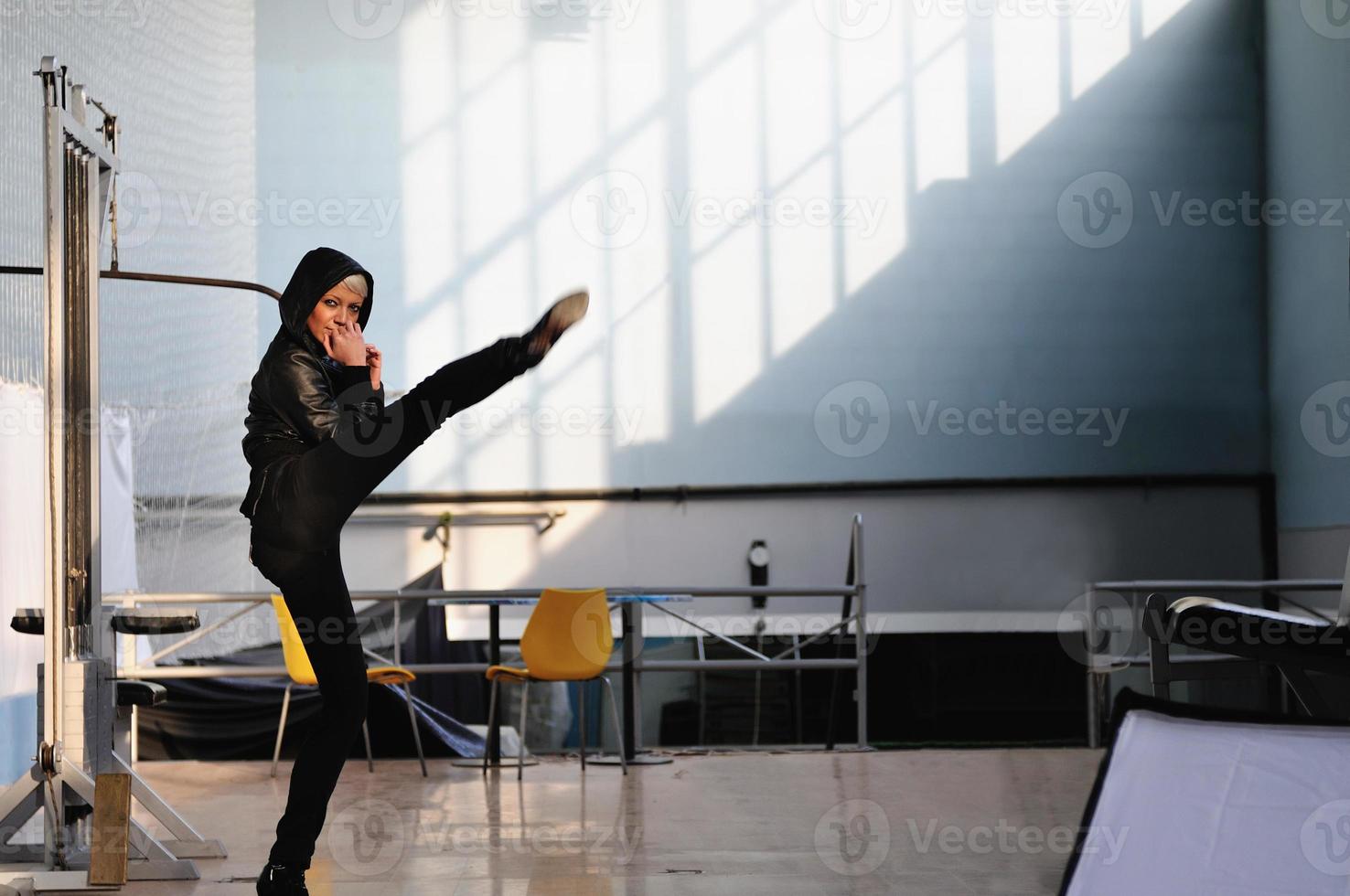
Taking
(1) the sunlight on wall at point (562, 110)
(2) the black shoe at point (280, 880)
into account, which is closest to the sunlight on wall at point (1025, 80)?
(1) the sunlight on wall at point (562, 110)

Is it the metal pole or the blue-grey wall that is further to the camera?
the blue-grey wall

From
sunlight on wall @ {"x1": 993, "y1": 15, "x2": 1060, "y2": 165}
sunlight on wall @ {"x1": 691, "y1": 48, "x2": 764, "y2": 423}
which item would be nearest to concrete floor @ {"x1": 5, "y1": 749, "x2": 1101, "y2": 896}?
sunlight on wall @ {"x1": 691, "y1": 48, "x2": 764, "y2": 423}

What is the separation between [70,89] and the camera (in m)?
3.31

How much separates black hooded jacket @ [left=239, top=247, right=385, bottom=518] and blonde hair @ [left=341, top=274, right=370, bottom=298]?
1 centimetres

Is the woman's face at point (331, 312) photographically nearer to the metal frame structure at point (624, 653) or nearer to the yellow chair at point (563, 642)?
the yellow chair at point (563, 642)

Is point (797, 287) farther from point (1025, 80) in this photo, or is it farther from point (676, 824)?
point (676, 824)

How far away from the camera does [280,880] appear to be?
2.33 metres

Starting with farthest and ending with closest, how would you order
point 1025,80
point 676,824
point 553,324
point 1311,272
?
point 1025,80, point 1311,272, point 676,824, point 553,324

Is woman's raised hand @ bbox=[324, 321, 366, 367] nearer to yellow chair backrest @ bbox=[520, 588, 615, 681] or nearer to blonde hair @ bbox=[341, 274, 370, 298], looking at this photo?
blonde hair @ bbox=[341, 274, 370, 298]

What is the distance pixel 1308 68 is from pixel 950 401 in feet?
10.1

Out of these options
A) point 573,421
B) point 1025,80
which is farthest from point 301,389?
point 1025,80

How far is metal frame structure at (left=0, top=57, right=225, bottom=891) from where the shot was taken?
3.08 metres

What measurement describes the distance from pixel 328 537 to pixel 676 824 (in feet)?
6.93

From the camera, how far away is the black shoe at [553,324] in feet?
7.04
